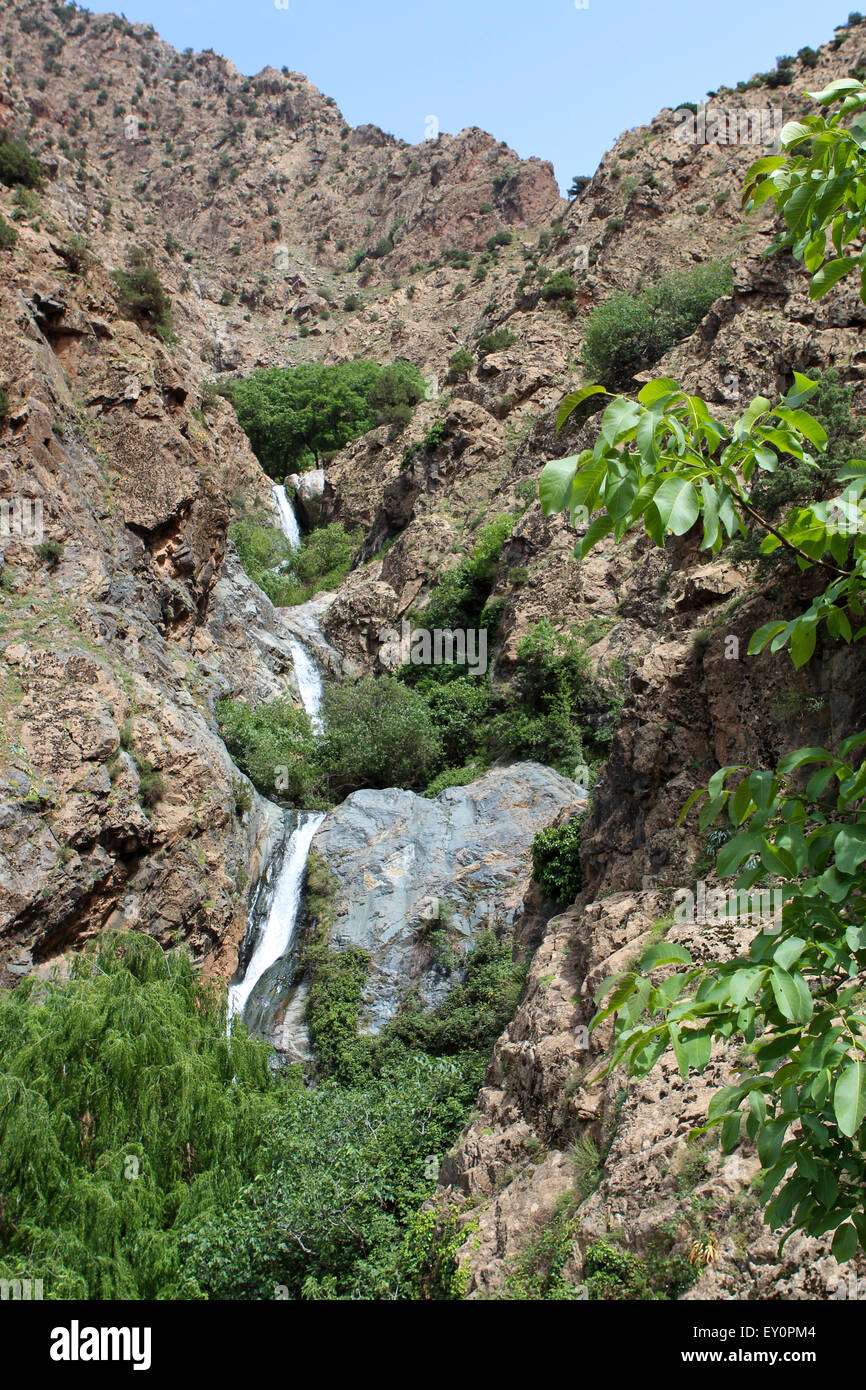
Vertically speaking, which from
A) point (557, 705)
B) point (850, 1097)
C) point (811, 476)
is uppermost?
point (811, 476)

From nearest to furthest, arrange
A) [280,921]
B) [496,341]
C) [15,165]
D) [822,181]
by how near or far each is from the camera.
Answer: [822,181], [280,921], [15,165], [496,341]

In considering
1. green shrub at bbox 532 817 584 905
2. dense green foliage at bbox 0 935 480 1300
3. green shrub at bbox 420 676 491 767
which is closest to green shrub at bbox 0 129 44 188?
green shrub at bbox 420 676 491 767

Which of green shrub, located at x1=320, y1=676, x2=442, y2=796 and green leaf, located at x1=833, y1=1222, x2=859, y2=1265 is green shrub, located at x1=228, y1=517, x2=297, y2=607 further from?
green leaf, located at x1=833, y1=1222, x2=859, y2=1265

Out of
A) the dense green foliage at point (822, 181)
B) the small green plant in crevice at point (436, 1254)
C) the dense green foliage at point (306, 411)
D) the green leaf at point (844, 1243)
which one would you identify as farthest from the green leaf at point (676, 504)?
the dense green foliage at point (306, 411)

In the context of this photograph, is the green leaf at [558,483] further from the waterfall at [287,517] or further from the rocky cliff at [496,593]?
the waterfall at [287,517]

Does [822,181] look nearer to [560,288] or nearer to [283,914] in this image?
[283,914]

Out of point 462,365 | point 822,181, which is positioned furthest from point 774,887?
point 462,365

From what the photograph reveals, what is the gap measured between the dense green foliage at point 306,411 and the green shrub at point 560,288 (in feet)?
36.6

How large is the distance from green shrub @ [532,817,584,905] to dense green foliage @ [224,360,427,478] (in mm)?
38183

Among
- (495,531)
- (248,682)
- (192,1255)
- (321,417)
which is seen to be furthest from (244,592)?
(192,1255)

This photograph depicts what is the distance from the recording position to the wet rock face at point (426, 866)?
18656 millimetres

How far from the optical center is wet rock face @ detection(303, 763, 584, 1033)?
61.2 ft

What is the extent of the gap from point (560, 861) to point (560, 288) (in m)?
31.2

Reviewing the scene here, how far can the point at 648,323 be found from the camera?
96.7 ft
